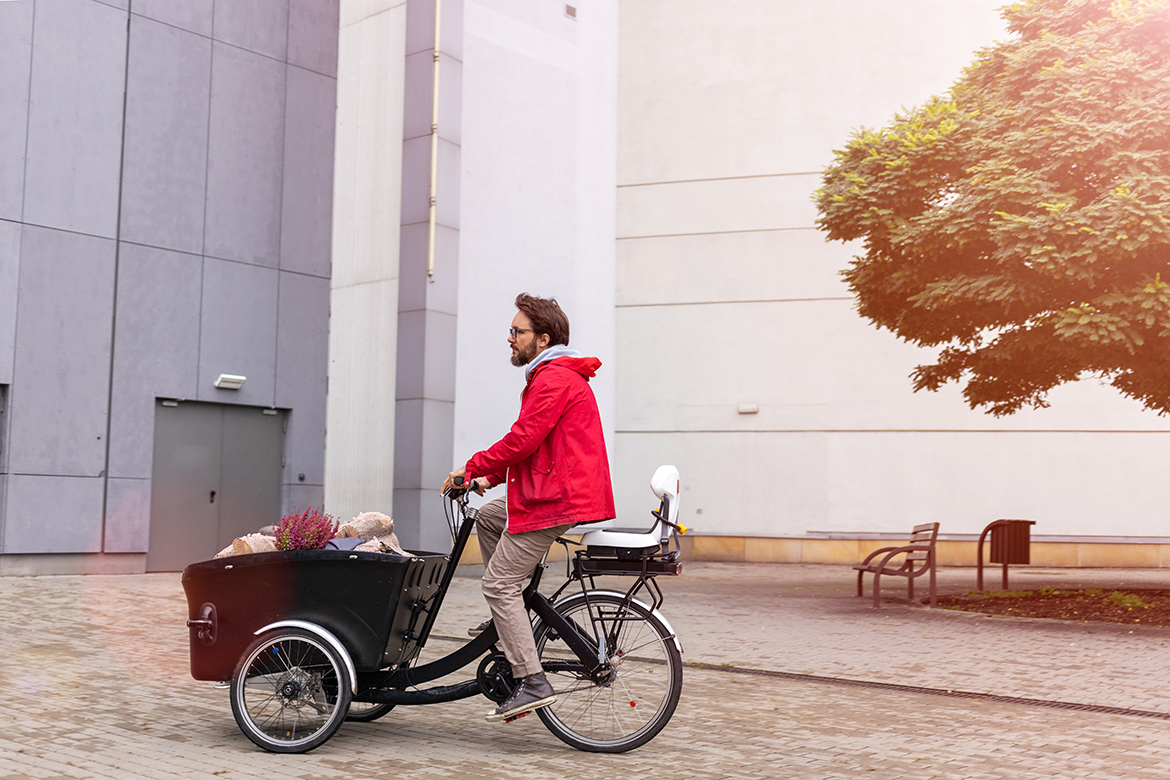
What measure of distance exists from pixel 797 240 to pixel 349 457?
9790 mm

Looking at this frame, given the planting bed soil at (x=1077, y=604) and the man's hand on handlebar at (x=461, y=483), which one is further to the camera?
the planting bed soil at (x=1077, y=604)

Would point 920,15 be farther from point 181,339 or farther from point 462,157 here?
point 181,339

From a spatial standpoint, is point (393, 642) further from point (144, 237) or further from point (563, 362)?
point (144, 237)

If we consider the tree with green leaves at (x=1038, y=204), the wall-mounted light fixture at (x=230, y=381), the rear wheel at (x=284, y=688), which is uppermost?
the tree with green leaves at (x=1038, y=204)

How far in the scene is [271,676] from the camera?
4949 millimetres

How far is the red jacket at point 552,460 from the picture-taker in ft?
15.6

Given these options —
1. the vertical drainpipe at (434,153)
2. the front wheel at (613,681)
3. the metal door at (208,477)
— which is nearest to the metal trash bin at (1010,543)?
the vertical drainpipe at (434,153)

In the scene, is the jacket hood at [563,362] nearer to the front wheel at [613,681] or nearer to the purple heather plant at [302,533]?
the front wheel at [613,681]

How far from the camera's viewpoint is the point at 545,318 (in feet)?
16.5

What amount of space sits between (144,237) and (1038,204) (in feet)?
39.8

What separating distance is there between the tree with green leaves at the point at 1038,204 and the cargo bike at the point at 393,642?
6964mm

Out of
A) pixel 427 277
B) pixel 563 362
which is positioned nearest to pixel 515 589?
pixel 563 362

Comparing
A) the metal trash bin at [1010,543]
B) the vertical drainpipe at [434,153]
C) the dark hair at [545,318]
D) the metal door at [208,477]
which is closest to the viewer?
the dark hair at [545,318]

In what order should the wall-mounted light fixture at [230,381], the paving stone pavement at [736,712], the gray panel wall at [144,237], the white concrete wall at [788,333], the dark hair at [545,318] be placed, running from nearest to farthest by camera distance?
1. the paving stone pavement at [736,712]
2. the dark hair at [545,318]
3. the gray panel wall at [144,237]
4. the wall-mounted light fixture at [230,381]
5. the white concrete wall at [788,333]
